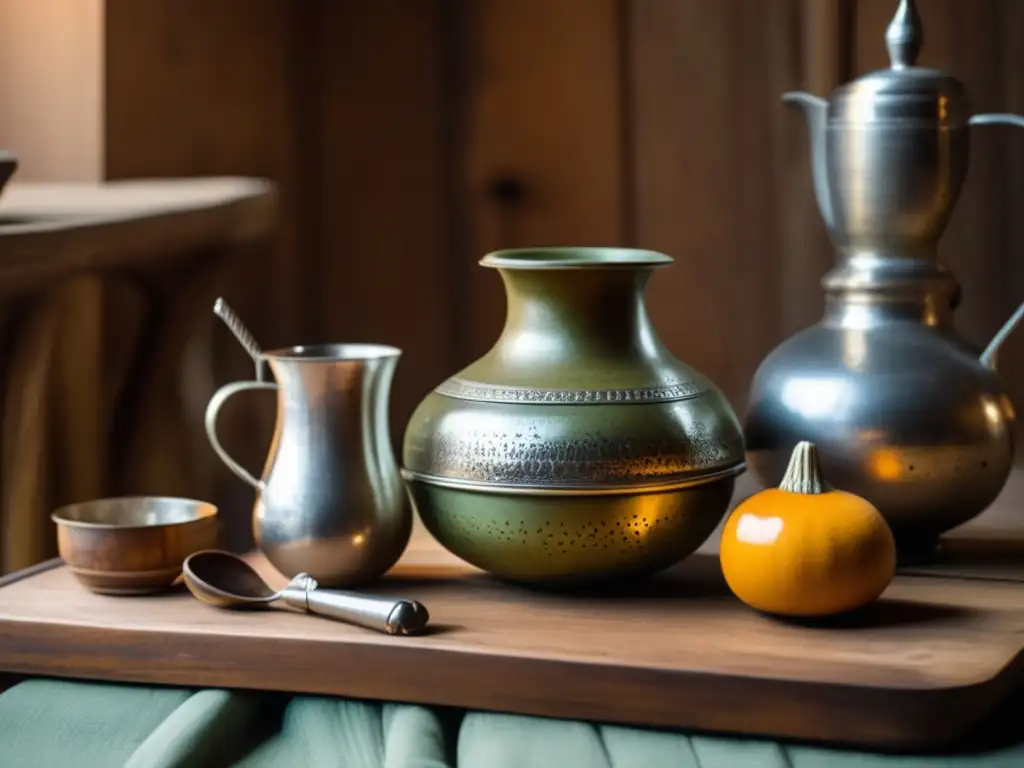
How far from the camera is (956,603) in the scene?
856 millimetres

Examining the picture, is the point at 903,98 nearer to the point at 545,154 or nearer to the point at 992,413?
the point at 992,413

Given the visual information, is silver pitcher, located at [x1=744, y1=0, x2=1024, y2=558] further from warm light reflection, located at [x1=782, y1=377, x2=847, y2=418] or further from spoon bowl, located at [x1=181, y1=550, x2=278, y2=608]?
spoon bowl, located at [x1=181, y1=550, x2=278, y2=608]

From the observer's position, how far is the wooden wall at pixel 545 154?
1.68 m

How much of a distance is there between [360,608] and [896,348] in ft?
1.35

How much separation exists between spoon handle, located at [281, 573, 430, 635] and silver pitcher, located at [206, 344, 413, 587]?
0.04m

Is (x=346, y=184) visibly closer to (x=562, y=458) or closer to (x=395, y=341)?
(x=395, y=341)

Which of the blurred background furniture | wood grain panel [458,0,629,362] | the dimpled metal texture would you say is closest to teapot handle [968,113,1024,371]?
the dimpled metal texture

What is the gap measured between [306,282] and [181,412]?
0.40 m

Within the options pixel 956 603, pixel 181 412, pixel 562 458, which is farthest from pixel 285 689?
pixel 181 412

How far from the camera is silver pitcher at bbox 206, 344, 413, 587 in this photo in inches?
34.2

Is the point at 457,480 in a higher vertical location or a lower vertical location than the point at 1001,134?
lower

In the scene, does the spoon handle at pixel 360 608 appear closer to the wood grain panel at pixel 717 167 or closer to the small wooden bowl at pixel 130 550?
the small wooden bowl at pixel 130 550

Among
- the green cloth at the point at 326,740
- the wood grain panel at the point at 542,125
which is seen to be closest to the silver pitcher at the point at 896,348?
the green cloth at the point at 326,740

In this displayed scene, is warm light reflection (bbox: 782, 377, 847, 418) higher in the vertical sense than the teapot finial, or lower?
lower
